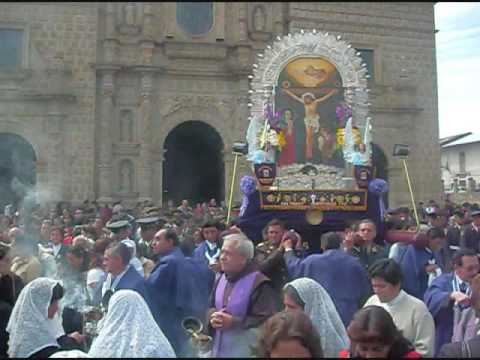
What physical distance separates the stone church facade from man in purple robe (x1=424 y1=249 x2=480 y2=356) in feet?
51.2

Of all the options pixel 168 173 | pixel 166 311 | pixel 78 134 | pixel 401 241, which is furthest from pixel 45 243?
pixel 168 173

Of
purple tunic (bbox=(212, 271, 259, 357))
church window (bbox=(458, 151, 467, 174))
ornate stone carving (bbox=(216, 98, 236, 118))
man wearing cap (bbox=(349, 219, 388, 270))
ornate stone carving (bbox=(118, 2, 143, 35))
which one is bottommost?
purple tunic (bbox=(212, 271, 259, 357))

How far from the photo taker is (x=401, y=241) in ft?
25.0

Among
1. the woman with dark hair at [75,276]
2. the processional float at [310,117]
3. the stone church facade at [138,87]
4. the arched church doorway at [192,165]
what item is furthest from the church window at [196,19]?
the woman with dark hair at [75,276]

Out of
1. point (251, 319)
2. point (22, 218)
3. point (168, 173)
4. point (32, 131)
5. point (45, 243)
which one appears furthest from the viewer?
point (168, 173)

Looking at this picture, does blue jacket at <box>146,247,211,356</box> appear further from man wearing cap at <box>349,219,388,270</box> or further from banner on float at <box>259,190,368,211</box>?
banner on float at <box>259,190,368,211</box>

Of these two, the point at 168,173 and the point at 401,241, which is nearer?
the point at 401,241

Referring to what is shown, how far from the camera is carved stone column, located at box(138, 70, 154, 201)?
20.4m

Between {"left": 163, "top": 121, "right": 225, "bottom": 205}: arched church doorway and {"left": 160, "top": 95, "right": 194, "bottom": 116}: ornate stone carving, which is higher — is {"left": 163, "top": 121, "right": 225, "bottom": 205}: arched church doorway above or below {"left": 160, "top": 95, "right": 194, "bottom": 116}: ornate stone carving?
below

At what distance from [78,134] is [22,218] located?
6.35 m

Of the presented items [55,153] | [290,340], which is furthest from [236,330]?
[55,153]

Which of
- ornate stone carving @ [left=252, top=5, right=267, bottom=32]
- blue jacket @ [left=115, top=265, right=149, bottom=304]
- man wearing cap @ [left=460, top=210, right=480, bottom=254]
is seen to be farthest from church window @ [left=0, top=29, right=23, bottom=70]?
blue jacket @ [left=115, top=265, right=149, bottom=304]

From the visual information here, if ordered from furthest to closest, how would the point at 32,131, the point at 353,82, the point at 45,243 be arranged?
the point at 32,131
the point at 353,82
the point at 45,243

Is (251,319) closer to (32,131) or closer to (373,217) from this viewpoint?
(373,217)
